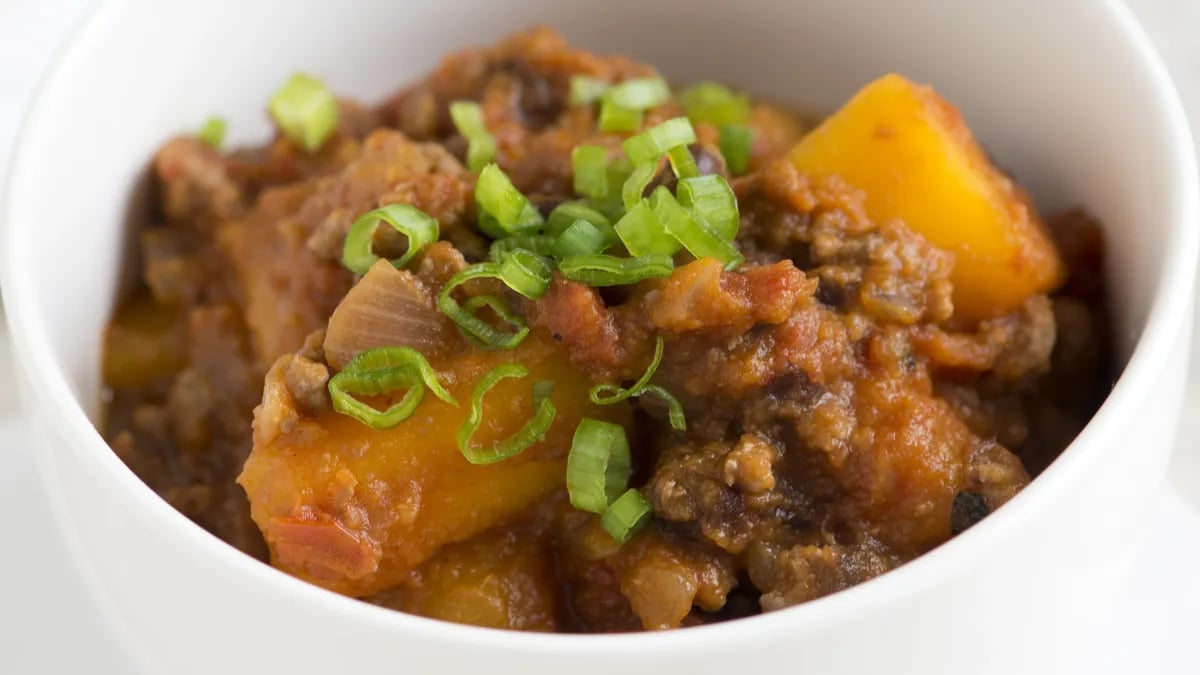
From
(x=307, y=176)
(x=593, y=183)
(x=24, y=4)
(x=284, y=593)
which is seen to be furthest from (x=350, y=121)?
(x=284, y=593)

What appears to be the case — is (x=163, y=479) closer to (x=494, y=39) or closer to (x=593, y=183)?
(x=593, y=183)

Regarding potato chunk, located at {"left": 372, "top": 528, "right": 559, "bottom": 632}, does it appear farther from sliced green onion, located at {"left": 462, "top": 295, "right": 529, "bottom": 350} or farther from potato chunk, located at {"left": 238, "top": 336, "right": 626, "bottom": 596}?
sliced green onion, located at {"left": 462, "top": 295, "right": 529, "bottom": 350}

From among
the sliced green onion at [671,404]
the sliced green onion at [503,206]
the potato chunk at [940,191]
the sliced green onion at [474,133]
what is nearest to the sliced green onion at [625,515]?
the sliced green onion at [671,404]

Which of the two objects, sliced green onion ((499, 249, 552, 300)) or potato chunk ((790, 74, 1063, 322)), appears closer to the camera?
sliced green onion ((499, 249, 552, 300))

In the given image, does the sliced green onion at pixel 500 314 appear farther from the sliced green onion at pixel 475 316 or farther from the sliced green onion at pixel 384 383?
the sliced green onion at pixel 384 383

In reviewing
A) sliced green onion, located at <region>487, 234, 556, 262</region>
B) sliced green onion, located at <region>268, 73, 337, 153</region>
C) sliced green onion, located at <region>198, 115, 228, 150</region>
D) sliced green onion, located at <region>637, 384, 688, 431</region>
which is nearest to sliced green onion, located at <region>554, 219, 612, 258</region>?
sliced green onion, located at <region>487, 234, 556, 262</region>

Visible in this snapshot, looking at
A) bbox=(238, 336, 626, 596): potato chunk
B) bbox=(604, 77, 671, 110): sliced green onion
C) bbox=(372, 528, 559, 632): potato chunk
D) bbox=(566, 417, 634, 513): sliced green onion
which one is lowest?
bbox=(372, 528, 559, 632): potato chunk

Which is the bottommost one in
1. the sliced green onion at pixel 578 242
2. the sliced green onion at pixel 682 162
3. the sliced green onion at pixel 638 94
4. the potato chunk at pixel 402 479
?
the potato chunk at pixel 402 479
